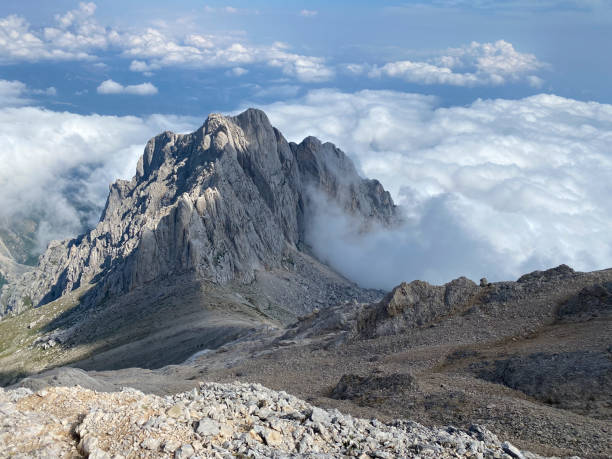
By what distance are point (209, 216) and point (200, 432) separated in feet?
377

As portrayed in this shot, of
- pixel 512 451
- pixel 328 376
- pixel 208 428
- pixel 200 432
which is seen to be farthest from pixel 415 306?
pixel 200 432

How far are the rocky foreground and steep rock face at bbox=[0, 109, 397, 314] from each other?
96.0 metres

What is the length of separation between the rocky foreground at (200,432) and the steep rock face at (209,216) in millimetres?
96028

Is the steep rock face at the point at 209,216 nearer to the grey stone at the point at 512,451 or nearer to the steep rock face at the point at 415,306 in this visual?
the steep rock face at the point at 415,306

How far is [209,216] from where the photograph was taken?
130 meters

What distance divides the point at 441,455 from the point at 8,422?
15.8 metres

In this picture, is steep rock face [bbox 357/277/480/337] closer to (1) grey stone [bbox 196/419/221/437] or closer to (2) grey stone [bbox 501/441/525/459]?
(2) grey stone [bbox 501/441/525/459]

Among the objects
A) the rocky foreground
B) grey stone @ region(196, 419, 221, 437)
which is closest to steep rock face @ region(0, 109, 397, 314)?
the rocky foreground

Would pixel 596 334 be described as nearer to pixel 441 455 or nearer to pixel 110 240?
pixel 441 455

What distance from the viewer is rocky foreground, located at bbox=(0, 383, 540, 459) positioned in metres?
17.3

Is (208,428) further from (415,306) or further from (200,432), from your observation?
(415,306)

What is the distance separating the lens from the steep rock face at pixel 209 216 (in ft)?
404

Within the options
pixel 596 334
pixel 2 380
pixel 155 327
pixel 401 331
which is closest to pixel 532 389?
pixel 596 334

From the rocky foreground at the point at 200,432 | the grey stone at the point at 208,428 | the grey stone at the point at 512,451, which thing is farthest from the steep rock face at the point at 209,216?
the grey stone at the point at 512,451
